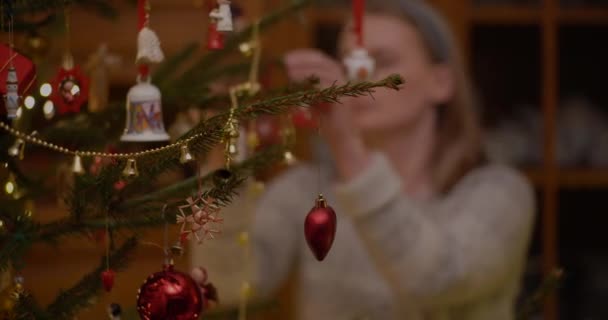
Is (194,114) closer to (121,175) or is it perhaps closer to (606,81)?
(121,175)

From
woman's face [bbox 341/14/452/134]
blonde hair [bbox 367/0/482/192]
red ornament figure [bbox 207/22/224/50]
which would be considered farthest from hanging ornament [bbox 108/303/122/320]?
blonde hair [bbox 367/0/482/192]

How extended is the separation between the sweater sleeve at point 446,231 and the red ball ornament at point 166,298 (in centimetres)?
75

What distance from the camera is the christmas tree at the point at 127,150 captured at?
0.70 meters

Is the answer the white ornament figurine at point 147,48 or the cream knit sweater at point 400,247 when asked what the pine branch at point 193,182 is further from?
the cream knit sweater at point 400,247

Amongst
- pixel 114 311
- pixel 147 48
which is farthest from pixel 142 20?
pixel 114 311

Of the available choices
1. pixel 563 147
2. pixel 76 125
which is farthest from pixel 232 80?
pixel 563 147

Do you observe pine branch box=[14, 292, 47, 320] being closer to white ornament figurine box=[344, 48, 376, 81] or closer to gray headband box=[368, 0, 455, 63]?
white ornament figurine box=[344, 48, 376, 81]

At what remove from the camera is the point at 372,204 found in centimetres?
147

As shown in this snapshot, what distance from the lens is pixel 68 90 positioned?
84 cm

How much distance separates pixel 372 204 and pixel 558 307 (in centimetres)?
97

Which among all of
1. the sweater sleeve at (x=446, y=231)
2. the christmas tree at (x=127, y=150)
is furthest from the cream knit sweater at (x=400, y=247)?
the christmas tree at (x=127, y=150)

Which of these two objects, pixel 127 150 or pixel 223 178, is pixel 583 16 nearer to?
pixel 127 150

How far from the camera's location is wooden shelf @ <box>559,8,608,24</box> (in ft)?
7.32

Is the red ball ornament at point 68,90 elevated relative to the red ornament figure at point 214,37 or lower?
lower
